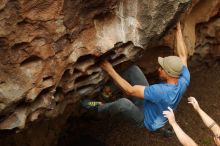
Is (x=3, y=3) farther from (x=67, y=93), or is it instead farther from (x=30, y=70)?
(x=67, y=93)

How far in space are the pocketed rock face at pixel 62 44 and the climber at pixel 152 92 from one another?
30 cm

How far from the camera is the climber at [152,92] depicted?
509 cm

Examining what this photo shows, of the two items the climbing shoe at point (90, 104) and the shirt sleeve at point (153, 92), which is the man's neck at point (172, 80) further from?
the climbing shoe at point (90, 104)

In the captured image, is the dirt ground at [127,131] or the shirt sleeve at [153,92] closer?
the shirt sleeve at [153,92]

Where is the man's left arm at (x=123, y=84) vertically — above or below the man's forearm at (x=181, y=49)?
below

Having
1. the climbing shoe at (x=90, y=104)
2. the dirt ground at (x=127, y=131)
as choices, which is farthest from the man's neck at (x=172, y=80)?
the dirt ground at (x=127, y=131)

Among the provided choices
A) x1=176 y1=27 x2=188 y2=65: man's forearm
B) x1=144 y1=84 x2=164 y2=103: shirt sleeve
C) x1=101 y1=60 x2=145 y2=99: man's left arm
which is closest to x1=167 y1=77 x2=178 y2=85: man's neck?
x1=144 y1=84 x2=164 y2=103: shirt sleeve

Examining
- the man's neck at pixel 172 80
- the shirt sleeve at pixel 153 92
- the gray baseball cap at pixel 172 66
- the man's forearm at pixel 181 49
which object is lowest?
the shirt sleeve at pixel 153 92

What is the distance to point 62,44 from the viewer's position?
464 cm

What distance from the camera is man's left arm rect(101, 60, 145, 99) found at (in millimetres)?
4988

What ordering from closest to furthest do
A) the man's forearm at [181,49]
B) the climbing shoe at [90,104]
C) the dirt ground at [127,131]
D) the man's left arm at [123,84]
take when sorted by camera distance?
the man's left arm at [123,84]
the man's forearm at [181,49]
the climbing shoe at [90,104]
the dirt ground at [127,131]

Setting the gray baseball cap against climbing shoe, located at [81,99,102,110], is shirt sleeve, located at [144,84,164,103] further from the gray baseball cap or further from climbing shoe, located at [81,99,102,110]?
climbing shoe, located at [81,99,102,110]

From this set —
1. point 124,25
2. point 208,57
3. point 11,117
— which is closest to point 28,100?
point 11,117

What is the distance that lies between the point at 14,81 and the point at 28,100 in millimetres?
292
